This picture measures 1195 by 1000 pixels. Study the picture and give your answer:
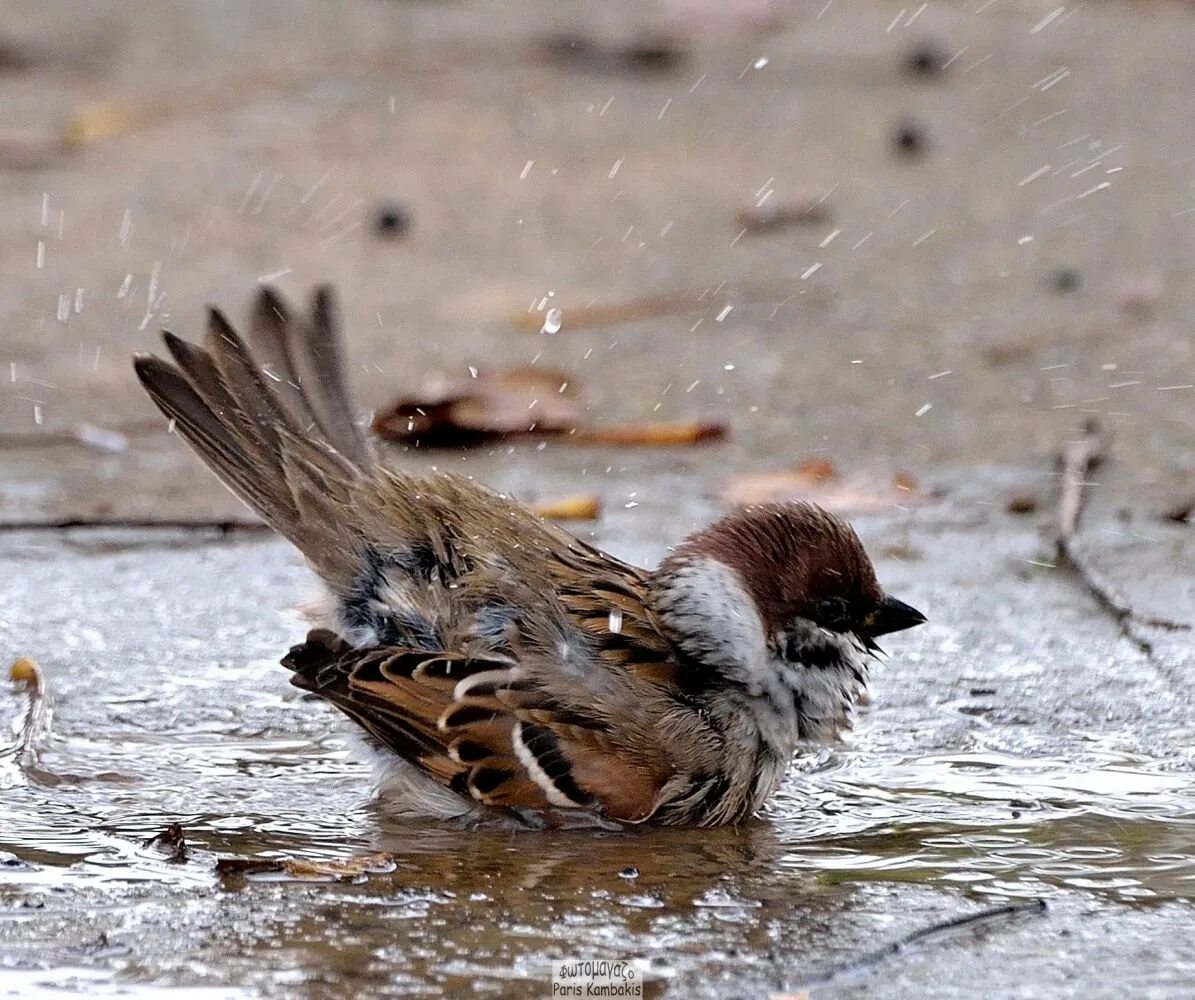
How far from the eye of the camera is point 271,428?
4434 mm

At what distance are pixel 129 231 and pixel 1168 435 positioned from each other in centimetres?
390

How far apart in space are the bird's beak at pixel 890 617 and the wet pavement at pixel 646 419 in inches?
10.1

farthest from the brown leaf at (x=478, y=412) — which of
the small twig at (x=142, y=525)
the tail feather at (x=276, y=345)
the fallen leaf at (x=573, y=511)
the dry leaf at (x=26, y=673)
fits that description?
the dry leaf at (x=26, y=673)

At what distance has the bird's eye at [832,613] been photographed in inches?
154

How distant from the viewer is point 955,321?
702 cm

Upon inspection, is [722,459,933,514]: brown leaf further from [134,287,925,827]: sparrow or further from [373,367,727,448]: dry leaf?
[134,287,925,827]: sparrow

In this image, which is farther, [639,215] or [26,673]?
[639,215]

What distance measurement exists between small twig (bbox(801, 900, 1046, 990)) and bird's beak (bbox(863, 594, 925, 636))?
825mm

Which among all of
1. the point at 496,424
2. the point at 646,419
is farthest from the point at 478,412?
the point at 646,419

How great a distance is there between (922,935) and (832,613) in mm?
981

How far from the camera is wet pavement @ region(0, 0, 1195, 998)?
10.3 ft

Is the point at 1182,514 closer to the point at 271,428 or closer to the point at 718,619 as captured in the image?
the point at 718,619

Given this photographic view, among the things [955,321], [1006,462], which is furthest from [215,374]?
[955,321]

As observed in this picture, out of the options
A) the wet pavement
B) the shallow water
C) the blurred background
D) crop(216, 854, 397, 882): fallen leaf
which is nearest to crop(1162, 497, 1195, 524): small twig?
the wet pavement
